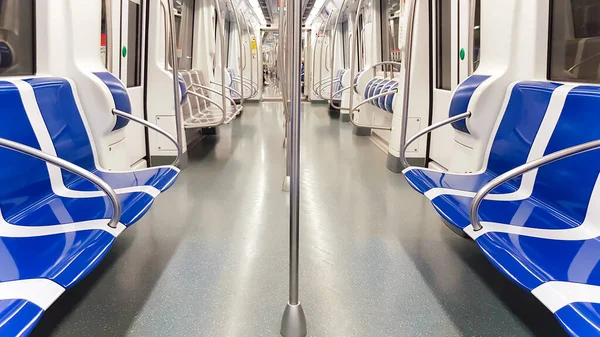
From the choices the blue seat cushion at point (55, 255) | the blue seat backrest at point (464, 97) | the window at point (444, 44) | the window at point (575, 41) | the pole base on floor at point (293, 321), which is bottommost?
the pole base on floor at point (293, 321)

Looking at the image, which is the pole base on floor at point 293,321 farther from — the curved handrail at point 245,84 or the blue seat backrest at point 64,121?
the curved handrail at point 245,84

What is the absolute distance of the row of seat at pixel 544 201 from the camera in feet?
3.44

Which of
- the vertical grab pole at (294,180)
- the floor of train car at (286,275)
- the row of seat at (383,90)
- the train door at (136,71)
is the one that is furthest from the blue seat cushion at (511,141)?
the train door at (136,71)

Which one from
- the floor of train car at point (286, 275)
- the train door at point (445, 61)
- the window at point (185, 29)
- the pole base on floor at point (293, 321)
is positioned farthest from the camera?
Answer: the window at point (185, 29)

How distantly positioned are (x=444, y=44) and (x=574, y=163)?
219 cm

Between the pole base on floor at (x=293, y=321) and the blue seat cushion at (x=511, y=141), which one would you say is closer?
the pole base on floor at (x=293, y=321)

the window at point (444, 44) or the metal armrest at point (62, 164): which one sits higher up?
the window at point (444, 44)

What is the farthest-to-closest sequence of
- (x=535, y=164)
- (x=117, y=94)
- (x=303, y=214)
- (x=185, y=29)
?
(x=185, y=29)
(x=303, y=214)
(x=117, y=94)
(x=535, y=164)

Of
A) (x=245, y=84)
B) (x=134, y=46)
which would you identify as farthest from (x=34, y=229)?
(x=245, y=84)

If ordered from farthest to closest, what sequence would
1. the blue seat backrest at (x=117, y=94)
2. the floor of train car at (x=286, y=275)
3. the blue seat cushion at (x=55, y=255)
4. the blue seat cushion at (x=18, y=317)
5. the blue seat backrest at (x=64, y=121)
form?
1. the blue seat backrest at (x=117, y=94)
2. the blue seat backrest at (x=64, y=121)
3. the floor of train car at (x=286, y=275)
4. the blue seat cushion at (x=55, y=255)
5. the blue seat cushion at (x=18, y=317)

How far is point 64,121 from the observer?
1.93m

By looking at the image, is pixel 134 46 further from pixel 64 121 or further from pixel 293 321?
pixel 293 321

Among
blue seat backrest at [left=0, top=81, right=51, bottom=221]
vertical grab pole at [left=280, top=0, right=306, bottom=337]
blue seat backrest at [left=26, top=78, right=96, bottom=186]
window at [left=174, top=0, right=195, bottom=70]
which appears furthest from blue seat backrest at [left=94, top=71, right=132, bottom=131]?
window at [left=174, top=0, right=195, bottom=70]

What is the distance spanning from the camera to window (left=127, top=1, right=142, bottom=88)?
11.4ft
